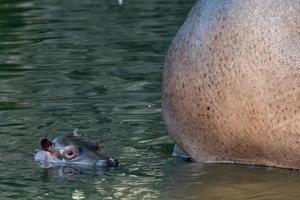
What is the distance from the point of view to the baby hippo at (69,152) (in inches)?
269

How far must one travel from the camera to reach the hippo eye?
273 inches

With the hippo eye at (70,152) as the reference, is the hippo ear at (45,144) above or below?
above

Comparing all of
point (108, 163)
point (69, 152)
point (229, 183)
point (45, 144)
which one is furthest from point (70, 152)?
point (229, 183)

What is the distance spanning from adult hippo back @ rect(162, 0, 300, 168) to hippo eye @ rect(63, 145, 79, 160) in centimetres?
66

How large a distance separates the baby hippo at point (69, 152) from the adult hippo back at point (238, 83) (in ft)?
1.81

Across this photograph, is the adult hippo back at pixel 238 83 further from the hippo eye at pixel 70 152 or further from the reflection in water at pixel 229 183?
the hippo eye at pixel 70 152

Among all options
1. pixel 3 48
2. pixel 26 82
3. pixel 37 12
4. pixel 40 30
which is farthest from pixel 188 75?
pixel 37 12

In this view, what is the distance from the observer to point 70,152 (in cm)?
696

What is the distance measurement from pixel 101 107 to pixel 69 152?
1.36 meters

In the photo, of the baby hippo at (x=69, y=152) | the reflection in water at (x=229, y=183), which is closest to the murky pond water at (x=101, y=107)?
the reflection in water at (x=229, y=183)

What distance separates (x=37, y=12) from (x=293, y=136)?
8.65m

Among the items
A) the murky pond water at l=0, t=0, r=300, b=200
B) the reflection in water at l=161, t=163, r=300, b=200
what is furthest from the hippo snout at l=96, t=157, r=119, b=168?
the reflection in water at l=161, t=163, r=300, b=200

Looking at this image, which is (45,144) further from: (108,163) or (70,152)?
(108,163)

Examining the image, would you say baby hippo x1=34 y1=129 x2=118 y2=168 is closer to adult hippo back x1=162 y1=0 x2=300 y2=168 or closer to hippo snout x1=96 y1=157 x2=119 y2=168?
hippo snout x1=96 y1=157 x2=119 y2=168
